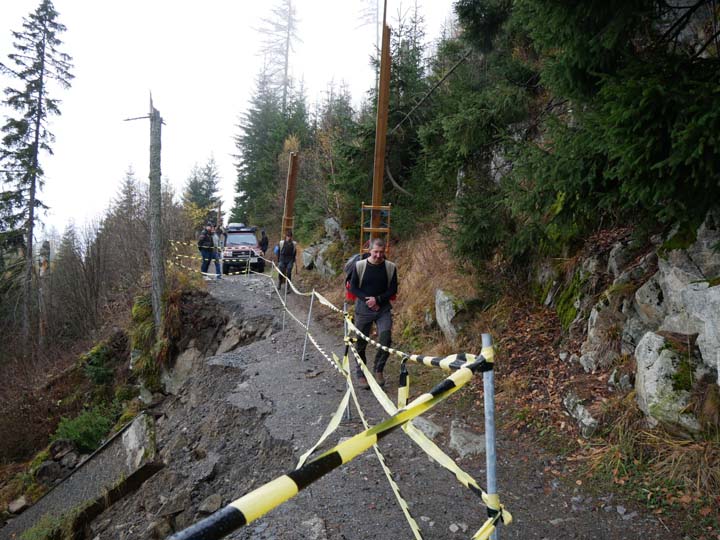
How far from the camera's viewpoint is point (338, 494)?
385 centimetres

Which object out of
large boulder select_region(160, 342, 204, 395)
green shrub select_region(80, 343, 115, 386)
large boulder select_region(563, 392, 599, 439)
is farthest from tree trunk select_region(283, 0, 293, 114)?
large boulder select_region(563, 392, 599, 439)

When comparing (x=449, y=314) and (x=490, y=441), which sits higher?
(x=490, y=441)

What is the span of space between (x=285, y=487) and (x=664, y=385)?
3.82 metres

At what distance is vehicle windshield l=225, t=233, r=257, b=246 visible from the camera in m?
20.6

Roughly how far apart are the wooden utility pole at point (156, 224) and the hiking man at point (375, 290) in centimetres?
849

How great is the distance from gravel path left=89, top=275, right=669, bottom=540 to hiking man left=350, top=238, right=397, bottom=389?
3.44 feet

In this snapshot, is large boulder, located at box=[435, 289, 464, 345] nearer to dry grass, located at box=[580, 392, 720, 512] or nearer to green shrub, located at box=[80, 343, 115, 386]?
dry grass, located at box=[580, 392, 720, 512]

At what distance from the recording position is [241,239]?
20875 millimetres

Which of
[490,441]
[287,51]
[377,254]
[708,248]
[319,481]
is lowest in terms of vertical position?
[319,481]

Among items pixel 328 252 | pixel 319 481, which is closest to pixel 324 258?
pixel 328 252

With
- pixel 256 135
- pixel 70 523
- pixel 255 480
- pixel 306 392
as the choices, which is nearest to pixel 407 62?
pixel 306 392

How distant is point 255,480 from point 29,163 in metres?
20.9

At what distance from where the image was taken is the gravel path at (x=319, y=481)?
3.37m

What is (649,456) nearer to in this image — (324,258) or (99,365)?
(324,258)
